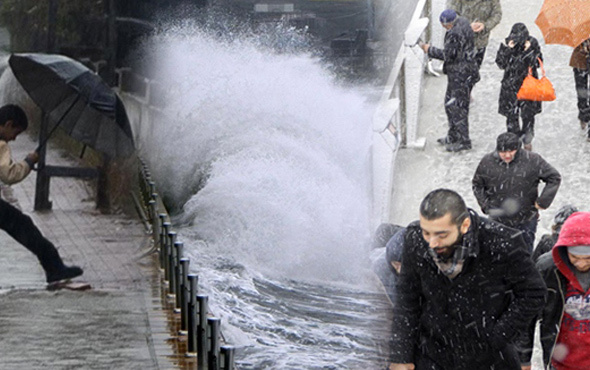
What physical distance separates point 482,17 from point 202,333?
24.4 feet

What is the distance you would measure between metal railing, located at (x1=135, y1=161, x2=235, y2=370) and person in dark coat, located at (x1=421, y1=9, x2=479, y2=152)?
4.62 metres

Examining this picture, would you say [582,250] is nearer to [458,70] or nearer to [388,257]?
[388,257]

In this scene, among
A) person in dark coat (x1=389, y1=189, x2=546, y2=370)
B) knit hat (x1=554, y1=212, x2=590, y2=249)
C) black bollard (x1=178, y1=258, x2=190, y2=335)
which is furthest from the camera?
black bollard (x1=178, y1=258, x2=190, y2=335)

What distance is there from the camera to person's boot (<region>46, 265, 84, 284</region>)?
245 inches

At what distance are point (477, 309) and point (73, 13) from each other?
8.17ft

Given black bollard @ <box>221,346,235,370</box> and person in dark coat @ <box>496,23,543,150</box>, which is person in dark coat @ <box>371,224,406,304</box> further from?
person in dark coat @ <box>496,23,543,150</box>

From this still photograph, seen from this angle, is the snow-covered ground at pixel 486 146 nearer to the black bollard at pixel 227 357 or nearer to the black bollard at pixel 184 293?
the black bollard at pixel 184 293

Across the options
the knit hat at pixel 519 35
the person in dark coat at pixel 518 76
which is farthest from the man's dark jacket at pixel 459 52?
the knit hat at pixel 519 35

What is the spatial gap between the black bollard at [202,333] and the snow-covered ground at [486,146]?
4533 millimetres

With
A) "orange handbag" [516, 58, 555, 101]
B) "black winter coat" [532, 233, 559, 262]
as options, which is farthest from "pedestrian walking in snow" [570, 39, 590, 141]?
"black winter coat" [532, 233, 559, 262]

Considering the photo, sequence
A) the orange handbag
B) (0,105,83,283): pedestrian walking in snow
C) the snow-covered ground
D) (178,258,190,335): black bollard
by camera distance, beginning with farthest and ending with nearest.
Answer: the orange handbag, the snow-covered ground, (178,258,190,335): black bollard, (0,105,83,283): pedestrian walking in snow

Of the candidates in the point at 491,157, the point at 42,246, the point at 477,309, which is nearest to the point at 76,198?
the point at 42,246

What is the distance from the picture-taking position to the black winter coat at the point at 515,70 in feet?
39.1

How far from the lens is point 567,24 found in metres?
11.7
